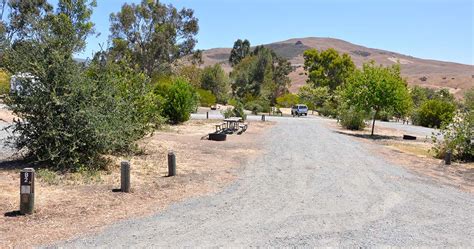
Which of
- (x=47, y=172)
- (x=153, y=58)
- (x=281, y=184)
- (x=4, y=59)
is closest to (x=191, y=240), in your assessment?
(x=281, y=184)

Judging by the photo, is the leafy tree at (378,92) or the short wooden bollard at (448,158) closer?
the short wooden bollard at (448,158)

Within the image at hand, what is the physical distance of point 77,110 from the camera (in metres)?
11.7

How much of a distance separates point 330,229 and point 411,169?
898cm

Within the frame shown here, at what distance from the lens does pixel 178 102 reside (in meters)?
28.7

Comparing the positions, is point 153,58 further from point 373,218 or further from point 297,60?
point 297,60

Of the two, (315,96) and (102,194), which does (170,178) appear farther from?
(315,96)

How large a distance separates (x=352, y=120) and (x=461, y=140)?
15473mm

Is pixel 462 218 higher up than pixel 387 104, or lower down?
lower down

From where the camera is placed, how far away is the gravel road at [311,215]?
6.91 metres

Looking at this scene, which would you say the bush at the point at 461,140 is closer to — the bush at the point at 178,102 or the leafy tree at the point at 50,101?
the leafy tree at the point at 50,101

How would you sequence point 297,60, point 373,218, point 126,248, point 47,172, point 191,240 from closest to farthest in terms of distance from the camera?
point 126,248 → point 191,240 → point 373,218 → point 47,172 → point 297,60

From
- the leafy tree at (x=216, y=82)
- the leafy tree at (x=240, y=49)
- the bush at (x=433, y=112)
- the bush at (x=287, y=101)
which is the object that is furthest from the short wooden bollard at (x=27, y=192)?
the leafy tree at (x=240, y=49)

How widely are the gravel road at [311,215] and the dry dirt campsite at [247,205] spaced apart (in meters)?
0.02

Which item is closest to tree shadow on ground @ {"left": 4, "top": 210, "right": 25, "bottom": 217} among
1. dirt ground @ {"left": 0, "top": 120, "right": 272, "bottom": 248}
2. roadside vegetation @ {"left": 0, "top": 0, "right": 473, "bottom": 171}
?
dirt ground @ {"left": 0, "top": 120, "right": 272, "bottom": 248}
